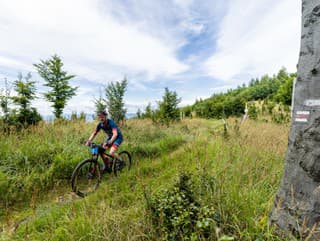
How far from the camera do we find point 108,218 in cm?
174

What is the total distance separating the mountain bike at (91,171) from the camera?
323cm

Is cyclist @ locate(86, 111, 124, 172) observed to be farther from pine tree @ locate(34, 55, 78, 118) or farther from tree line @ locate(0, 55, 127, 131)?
pine tree @ locate(34, 55, 78, 118)

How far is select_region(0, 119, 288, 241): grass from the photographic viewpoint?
1.62 meters

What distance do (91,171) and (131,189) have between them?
122 centimetres

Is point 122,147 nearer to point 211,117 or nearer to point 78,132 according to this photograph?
point 78,132

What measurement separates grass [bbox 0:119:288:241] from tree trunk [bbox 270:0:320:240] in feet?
1.06

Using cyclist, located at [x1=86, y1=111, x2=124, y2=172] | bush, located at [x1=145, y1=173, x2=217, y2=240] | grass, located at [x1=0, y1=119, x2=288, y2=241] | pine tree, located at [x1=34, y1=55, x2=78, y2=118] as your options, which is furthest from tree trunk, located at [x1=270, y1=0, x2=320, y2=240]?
pine tree, located at [x1=34, y1=55, x2=78, y2=118]

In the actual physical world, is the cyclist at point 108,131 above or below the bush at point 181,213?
above

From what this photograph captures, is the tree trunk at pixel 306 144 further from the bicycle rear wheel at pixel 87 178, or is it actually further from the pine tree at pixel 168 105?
the pine tree at pixel 168 105

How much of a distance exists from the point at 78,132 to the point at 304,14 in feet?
22.2

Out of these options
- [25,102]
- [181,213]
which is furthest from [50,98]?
[181,213]

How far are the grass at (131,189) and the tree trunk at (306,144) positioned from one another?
1.06ft

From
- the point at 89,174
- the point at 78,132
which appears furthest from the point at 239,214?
the point at 78,132

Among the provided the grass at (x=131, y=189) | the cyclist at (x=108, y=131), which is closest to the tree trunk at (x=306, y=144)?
the grass at (x=131, y=189)
